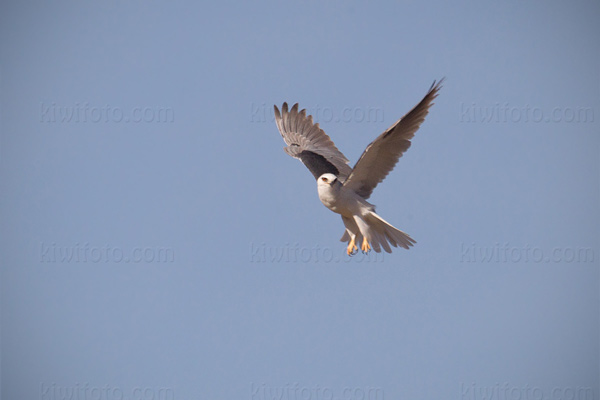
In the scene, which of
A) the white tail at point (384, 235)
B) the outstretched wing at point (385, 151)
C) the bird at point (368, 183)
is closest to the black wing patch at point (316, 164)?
the bird at point (368, 183)

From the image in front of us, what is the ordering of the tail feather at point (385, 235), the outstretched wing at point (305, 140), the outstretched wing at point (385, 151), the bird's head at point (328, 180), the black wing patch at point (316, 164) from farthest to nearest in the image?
the outstretched wing at point (305, 140), the black wing patch at point (316, 164), the tail feather at point (385, 235), the bird's head at point (328, 180), the outstretched wing at point (385, 151)

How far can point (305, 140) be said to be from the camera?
12508 millimetres

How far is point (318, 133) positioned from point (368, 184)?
10.0 ft

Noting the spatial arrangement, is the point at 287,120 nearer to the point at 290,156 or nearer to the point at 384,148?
the point at 290,156

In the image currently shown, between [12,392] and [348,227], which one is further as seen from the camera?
[12,392]

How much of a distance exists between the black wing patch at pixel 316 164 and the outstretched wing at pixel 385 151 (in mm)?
919

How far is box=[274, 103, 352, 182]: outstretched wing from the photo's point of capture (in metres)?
11.4

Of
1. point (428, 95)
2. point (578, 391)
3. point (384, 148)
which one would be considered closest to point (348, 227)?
point (384, 148)

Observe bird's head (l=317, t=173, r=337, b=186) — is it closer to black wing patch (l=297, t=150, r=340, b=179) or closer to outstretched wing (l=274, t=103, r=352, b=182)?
black wing patch (l=297, t=150, r=340, b=179)

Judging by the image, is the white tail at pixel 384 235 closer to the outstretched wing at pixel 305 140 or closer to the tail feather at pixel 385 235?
the tail feather at pixel 385 235

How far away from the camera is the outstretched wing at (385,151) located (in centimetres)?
884

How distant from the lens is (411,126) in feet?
29.7

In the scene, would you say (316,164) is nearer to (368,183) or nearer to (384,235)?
(368,183)

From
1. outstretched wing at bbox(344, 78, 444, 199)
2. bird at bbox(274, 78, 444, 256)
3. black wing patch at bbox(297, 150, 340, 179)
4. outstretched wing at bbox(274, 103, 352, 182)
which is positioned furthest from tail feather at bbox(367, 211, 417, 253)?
outstretched wing at bbox(274, 103, 352, 182)
